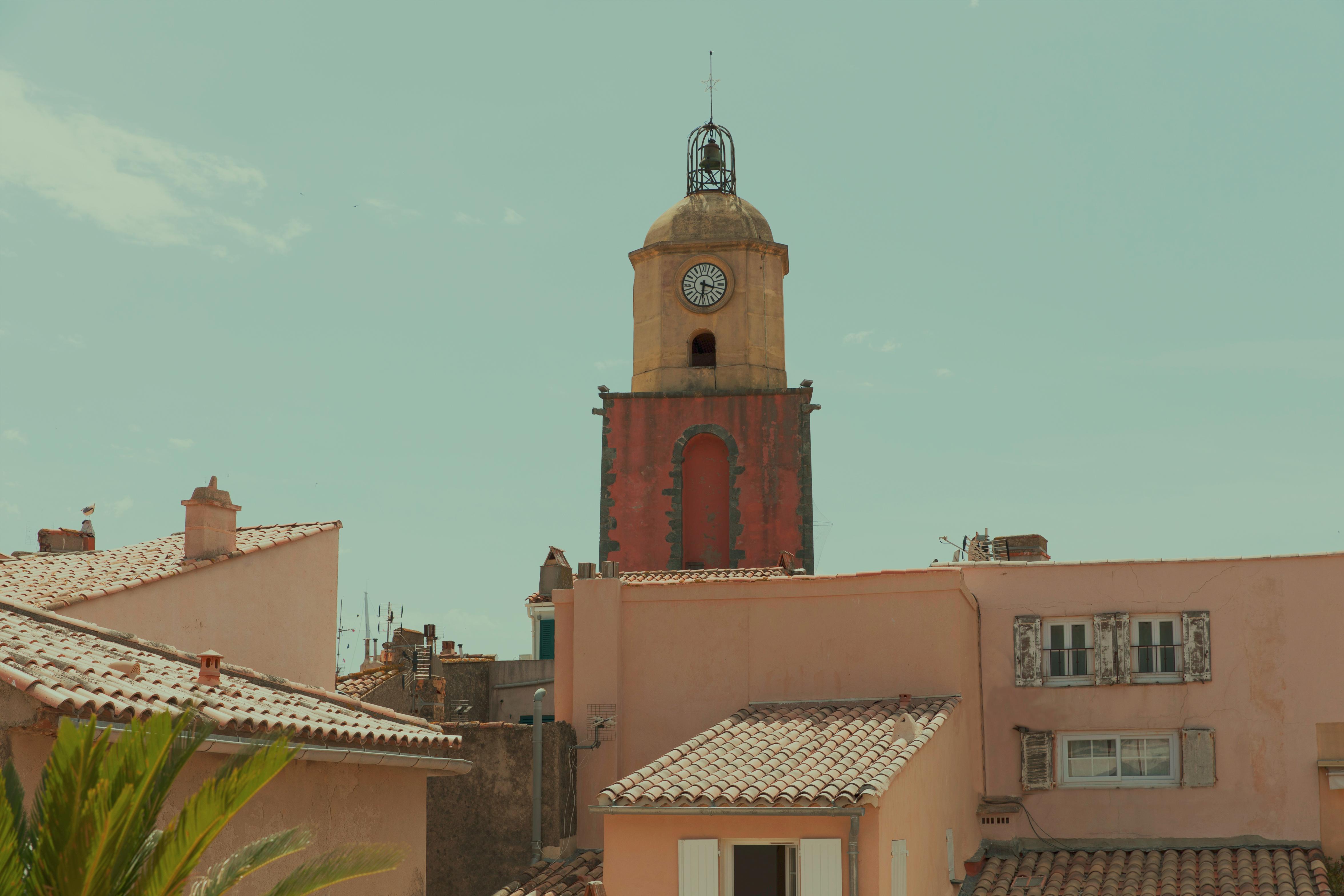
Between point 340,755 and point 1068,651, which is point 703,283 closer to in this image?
point 1068,651

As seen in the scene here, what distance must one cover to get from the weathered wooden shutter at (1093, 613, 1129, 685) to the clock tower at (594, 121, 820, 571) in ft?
36.3

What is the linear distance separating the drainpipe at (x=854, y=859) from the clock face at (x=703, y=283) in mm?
20950

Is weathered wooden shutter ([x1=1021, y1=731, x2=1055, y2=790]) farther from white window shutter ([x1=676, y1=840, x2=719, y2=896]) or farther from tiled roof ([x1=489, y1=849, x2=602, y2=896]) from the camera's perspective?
white window shutter ([x1=676, y1=840, x2=719, y2=896])

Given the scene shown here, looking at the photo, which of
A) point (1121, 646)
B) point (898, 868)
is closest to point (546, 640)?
point (1121, 646)

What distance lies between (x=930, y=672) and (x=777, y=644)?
7.28ft

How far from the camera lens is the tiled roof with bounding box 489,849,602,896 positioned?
18281mm

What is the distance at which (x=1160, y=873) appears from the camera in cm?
1908

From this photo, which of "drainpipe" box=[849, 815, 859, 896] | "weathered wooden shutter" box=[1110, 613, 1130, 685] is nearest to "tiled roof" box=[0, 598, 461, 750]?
"drainpipe" box=[849, 815, 859, 896]

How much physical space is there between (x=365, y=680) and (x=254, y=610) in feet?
41.3

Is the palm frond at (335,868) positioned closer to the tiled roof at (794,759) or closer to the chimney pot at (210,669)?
the chimney pot at (210,669)

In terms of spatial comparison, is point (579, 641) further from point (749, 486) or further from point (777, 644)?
point (749, 486)

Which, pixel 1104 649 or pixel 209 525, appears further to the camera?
pixel 1104 649

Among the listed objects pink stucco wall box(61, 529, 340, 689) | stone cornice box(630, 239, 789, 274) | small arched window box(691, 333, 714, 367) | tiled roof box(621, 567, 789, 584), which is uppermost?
stone cornice box(630, 239, 789, 274)

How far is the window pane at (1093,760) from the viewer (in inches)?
826
